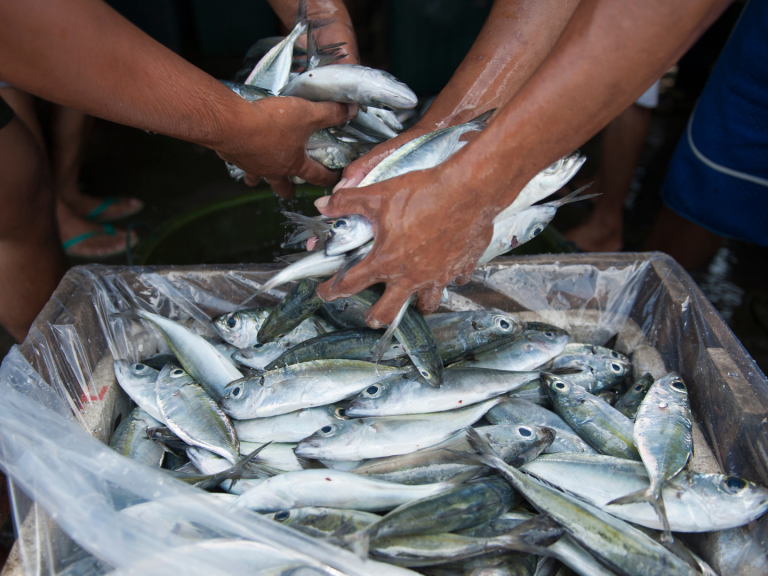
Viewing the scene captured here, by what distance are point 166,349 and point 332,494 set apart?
104 cm

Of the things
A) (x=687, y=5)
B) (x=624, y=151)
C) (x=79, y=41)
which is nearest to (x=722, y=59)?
(x=624, y=151)

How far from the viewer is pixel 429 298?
1.39 meters

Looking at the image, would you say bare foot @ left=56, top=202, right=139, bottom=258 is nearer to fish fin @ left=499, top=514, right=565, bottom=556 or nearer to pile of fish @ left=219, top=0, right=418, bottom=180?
pile of fish @ left=219, top=0, right=418, bottom=180

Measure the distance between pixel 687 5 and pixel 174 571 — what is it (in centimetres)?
156

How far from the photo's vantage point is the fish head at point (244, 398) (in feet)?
4.94

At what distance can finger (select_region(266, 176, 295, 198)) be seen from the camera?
6.28 feet

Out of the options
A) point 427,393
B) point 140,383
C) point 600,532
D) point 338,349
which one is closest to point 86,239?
point 140,383

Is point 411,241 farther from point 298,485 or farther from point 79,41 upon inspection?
point 79,41

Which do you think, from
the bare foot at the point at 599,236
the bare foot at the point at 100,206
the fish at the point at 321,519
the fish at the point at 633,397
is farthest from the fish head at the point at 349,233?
the bare foot at the point at 100,206

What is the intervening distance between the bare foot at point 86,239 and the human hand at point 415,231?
297 centimetres

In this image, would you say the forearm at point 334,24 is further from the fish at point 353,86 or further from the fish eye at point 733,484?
the fish eye at point 733,484

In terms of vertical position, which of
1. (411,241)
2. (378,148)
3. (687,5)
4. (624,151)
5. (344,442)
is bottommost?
(344,442)

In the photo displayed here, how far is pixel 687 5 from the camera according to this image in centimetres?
94

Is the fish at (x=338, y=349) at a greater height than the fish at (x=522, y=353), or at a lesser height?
lesser
